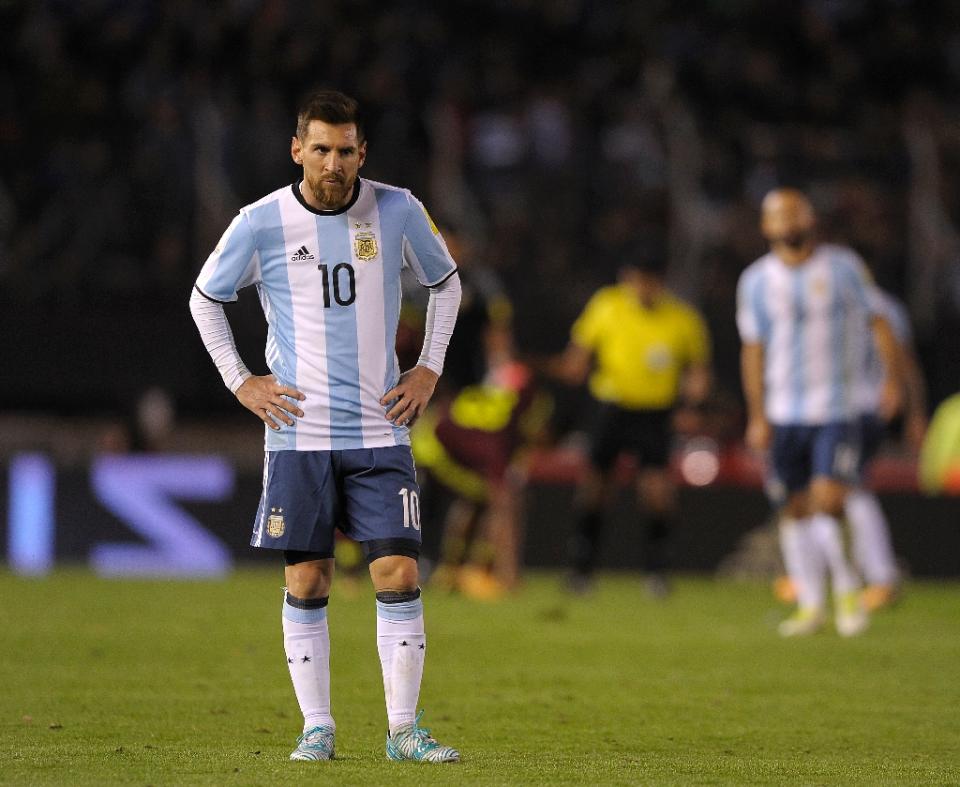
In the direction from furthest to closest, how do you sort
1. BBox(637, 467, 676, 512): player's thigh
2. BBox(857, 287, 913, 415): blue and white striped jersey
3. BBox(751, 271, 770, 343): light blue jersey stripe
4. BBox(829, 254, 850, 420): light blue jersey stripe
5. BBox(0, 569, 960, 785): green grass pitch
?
BBox(637, 467, 676, 512): player's thigh
BBox(857, 287, 913, 415): blue and white striped jersey
BBox(751, 271, 770, 343): light blue jersey stripe
BBox(829, 254, 850, 420): light blue jersey stripe
BBox(0, 569, 960, 785): green grass pitch

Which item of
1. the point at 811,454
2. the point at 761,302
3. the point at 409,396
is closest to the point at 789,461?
the point at 811,454

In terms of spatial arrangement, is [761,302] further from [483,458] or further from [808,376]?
[483,458]

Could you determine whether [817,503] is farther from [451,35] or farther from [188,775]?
[451,35]

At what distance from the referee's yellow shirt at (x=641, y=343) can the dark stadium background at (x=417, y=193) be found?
1.45 ft

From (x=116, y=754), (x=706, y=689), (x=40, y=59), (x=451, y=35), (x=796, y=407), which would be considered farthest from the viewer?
(x=451, y=35)

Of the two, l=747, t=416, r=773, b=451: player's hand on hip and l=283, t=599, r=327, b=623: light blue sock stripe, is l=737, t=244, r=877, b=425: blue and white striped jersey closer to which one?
l=747, t=416, r=773, b=451: player's hand on hip

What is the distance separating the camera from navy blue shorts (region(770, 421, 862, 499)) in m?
9.34

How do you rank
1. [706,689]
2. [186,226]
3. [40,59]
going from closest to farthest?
1. [706,689]
2. [186,226]
3. [40,59]

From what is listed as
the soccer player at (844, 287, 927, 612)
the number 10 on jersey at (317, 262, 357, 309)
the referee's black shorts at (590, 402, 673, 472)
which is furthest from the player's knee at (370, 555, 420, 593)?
the referee's black shorts at (590, 402, 673, 472)

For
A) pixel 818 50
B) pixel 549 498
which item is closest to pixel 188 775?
pixel 549 498

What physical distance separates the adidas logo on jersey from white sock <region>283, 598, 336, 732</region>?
40.4 inches

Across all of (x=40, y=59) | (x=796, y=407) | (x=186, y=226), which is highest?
(x=40, y=59)

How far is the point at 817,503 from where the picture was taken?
9.48 m

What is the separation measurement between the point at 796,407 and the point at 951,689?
2609 millimetres
